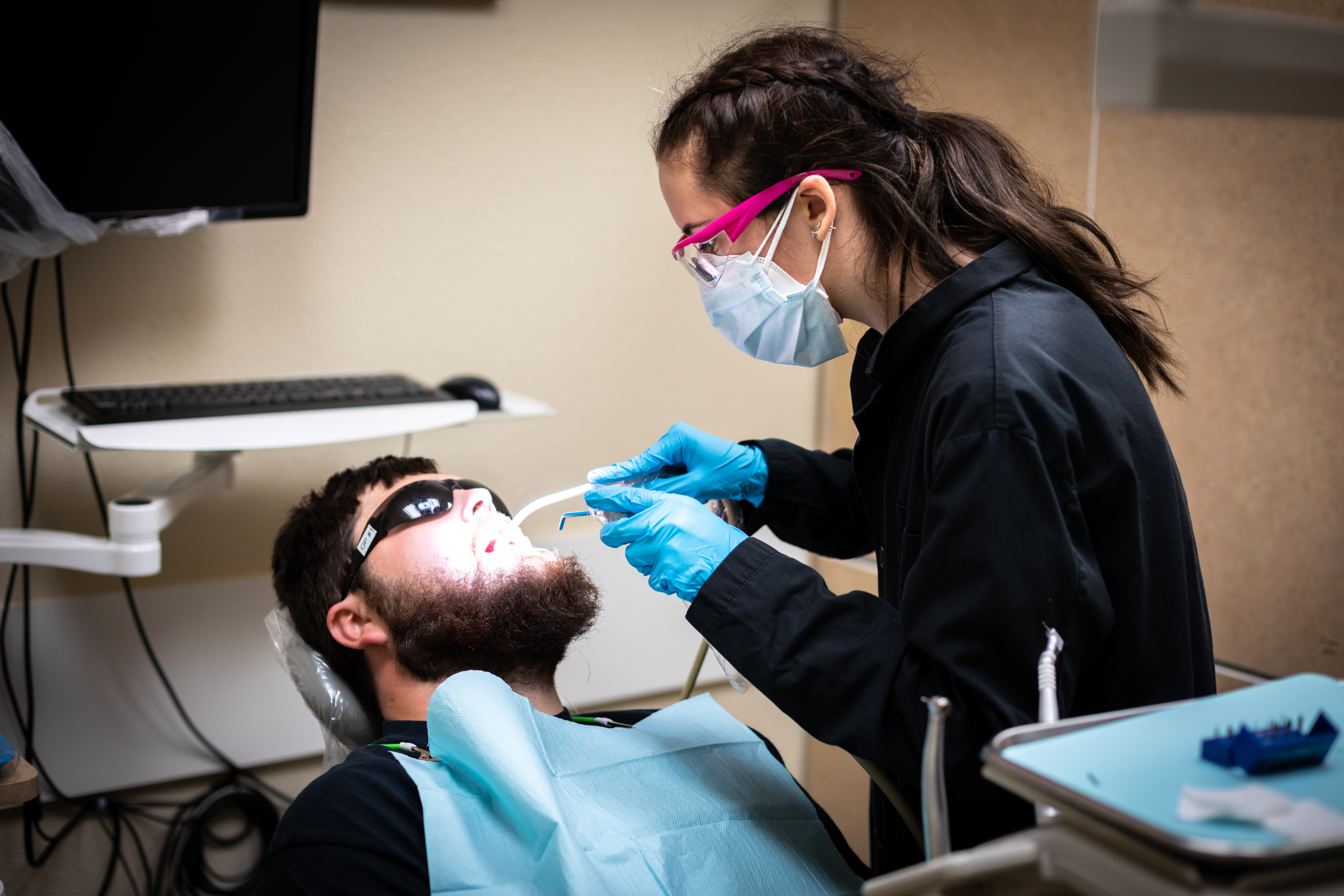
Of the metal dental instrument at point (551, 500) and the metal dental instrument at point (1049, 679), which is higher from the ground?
the metal dental instrument at point (551, 500)

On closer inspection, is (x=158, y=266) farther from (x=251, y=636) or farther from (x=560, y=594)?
(x=560, y=594)

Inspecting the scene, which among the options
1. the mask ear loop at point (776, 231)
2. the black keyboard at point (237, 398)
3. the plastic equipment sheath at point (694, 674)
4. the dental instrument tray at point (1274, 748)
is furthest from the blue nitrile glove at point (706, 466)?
the dental instrument tray at point (1274, 748)

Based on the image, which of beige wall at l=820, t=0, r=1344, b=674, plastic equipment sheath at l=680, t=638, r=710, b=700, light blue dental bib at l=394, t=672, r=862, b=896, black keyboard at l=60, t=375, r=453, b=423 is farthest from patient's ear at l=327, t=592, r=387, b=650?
beige wall at l=820, t=0, r=1344, b=674

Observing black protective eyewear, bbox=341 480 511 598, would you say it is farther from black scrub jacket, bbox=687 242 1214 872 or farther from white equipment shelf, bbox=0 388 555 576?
black scrub jacket, bbox=687 242 1214 872

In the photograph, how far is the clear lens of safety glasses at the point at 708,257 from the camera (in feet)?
3.99

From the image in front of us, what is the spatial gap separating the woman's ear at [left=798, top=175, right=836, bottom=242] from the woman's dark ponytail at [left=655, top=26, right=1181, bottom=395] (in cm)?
3

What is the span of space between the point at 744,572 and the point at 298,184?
3.76ft

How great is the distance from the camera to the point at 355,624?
4.73 ft

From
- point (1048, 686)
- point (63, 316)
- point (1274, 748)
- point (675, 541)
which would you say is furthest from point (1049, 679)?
point (63, 316)

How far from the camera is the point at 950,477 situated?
92 cm

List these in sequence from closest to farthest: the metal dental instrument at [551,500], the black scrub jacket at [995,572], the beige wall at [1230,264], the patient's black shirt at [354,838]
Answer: the black scrub jacket at [995,572] < the patient's black shirt at [354,838] < the metal dental instrument at [551,500] < the beige wall at [1230,264]

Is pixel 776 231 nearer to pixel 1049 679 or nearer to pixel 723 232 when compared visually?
pixel 723 232

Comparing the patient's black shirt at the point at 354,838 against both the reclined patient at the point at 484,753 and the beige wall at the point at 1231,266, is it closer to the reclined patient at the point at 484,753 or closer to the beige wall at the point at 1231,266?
the reclined patient at the point at 484,753

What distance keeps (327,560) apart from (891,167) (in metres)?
1.00
